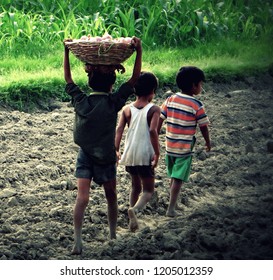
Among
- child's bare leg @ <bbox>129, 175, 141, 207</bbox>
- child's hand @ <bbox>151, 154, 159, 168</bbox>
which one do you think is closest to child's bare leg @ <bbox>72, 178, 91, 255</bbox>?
child's hand @ <bbox>151, 154, 159, 168</bbox>

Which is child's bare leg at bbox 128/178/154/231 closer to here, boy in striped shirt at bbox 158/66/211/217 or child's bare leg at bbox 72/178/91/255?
boy in striped shirt at bbox 158/66/211/217

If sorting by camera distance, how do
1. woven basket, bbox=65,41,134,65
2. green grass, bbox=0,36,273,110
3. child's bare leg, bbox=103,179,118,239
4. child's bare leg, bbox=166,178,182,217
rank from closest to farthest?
woven basket, bbox=65,41,134,65, child's bare leg, bbox=103,179,118,239, child's bare leg, bbox=166,178,182,217, green grass, bbox=0,36,273,110

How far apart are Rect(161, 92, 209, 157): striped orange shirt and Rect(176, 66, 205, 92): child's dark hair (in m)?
0.08

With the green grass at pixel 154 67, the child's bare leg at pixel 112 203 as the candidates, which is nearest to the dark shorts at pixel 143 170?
the child's bare leg at pixel 112 203

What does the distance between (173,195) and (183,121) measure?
0.59 metres

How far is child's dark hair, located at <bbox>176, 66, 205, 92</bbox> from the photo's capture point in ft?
22.5

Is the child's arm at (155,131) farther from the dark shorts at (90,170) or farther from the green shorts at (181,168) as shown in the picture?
the dark shorts at (90,170)

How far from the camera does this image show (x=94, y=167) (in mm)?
6117

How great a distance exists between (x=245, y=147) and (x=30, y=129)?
2.12 meters

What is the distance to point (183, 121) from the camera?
6840 mm

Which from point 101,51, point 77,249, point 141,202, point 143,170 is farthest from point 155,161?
point 101,51

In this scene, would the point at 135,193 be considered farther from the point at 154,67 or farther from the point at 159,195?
the point at 154,67

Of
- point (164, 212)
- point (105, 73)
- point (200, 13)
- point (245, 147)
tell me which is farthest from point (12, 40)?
point (105, 73)

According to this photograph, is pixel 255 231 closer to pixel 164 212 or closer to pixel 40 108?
pixel 164 212
